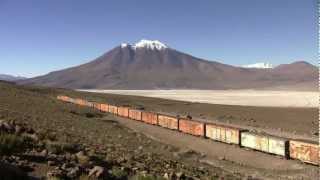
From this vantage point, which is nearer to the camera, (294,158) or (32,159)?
(32,159)

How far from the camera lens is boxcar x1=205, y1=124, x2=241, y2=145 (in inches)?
1807

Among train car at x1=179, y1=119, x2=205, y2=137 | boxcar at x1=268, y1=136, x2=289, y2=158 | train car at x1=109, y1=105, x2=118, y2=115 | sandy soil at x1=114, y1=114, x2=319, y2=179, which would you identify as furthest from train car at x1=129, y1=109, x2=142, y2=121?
boxcar at x1=268, y1=136, x2=289, y2=158

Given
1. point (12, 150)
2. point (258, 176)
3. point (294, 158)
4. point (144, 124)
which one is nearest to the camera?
point (12, 150)

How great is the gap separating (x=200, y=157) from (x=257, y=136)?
587 centimetres

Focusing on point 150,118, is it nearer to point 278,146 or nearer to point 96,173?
point 278,146

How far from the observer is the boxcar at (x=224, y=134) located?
151ft

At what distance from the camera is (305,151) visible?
117 feet

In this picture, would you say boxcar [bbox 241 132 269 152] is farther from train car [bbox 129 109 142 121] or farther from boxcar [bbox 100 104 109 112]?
boxcar [bbox 100 104 109 112]

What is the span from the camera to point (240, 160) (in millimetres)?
38906

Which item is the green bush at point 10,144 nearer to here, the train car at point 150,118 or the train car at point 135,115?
the train car at point 150,118

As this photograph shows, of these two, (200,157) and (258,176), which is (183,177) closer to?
(258,176)

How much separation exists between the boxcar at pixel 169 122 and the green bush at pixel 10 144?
128 feet

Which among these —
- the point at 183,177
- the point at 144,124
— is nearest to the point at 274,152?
the point at 183,177

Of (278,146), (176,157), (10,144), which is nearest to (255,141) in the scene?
(278,146)
